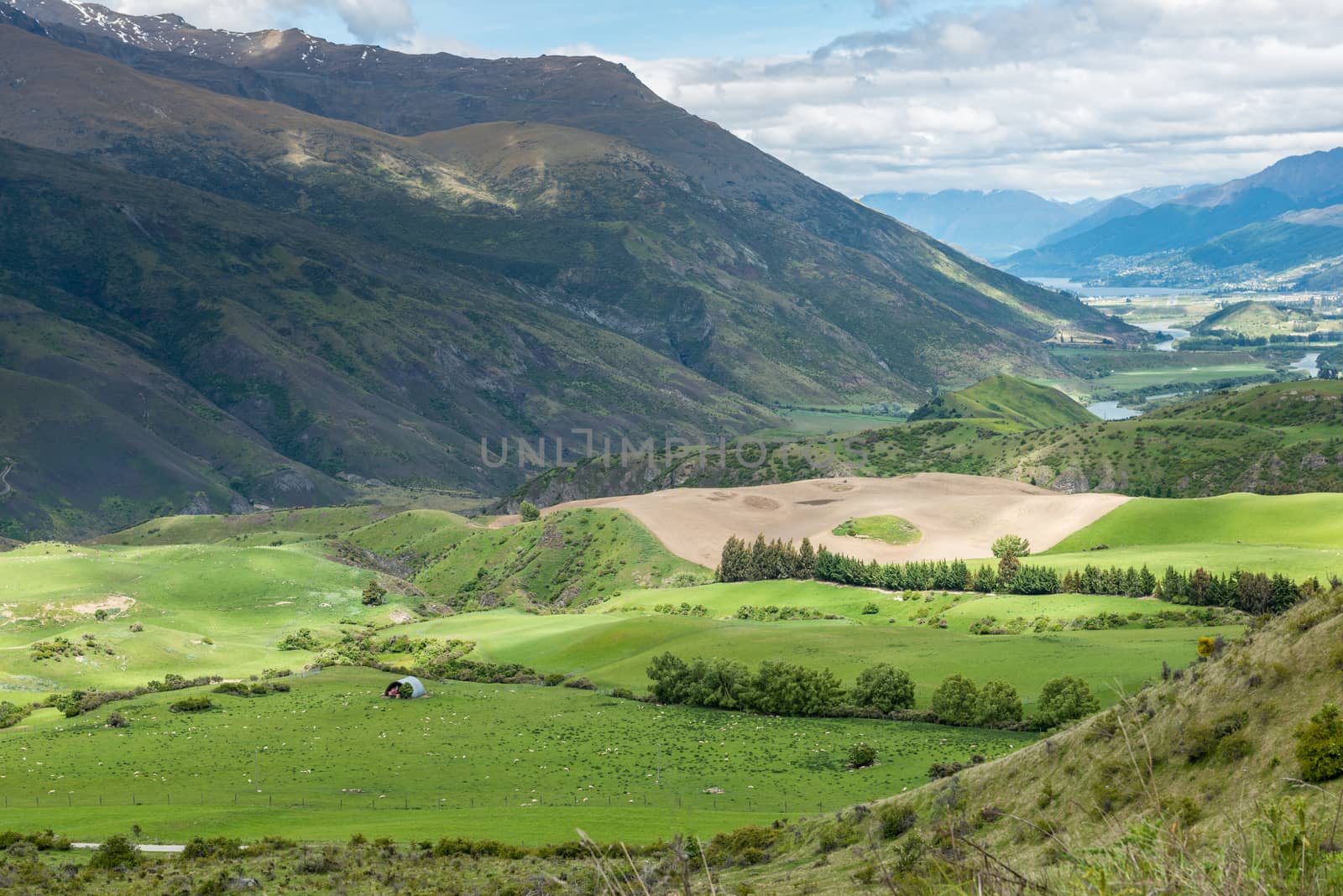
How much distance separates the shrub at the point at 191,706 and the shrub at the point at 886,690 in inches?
1860

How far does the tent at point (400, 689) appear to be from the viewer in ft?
315

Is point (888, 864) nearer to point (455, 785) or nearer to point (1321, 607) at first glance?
point (1321, 607)

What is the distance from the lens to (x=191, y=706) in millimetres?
89812

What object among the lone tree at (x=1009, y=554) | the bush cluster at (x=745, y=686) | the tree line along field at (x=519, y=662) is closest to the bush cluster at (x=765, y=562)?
the tree line along field at (x=519, y=662)

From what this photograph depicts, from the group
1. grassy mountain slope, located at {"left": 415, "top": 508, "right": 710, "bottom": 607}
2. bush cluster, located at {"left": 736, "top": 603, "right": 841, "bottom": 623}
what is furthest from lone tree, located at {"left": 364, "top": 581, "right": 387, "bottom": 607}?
bush cluster, located at {"left": 736, "top": 603, "right": 841, "bottom": 623}

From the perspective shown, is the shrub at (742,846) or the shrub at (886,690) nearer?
the shrub at (742,846)

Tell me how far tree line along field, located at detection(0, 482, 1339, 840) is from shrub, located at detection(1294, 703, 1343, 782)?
3294 centimetres

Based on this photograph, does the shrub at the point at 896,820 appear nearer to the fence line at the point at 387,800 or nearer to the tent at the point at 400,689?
the fence line at the point at 387,800

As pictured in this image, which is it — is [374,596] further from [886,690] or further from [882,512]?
[886,690]

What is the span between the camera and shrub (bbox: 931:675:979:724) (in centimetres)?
8194

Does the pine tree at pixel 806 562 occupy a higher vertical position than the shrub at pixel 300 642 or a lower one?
higher

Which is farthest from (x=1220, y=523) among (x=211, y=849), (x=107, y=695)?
(x=211, y=849)

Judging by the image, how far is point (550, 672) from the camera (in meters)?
112

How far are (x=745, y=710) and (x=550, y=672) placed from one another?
26.2m
